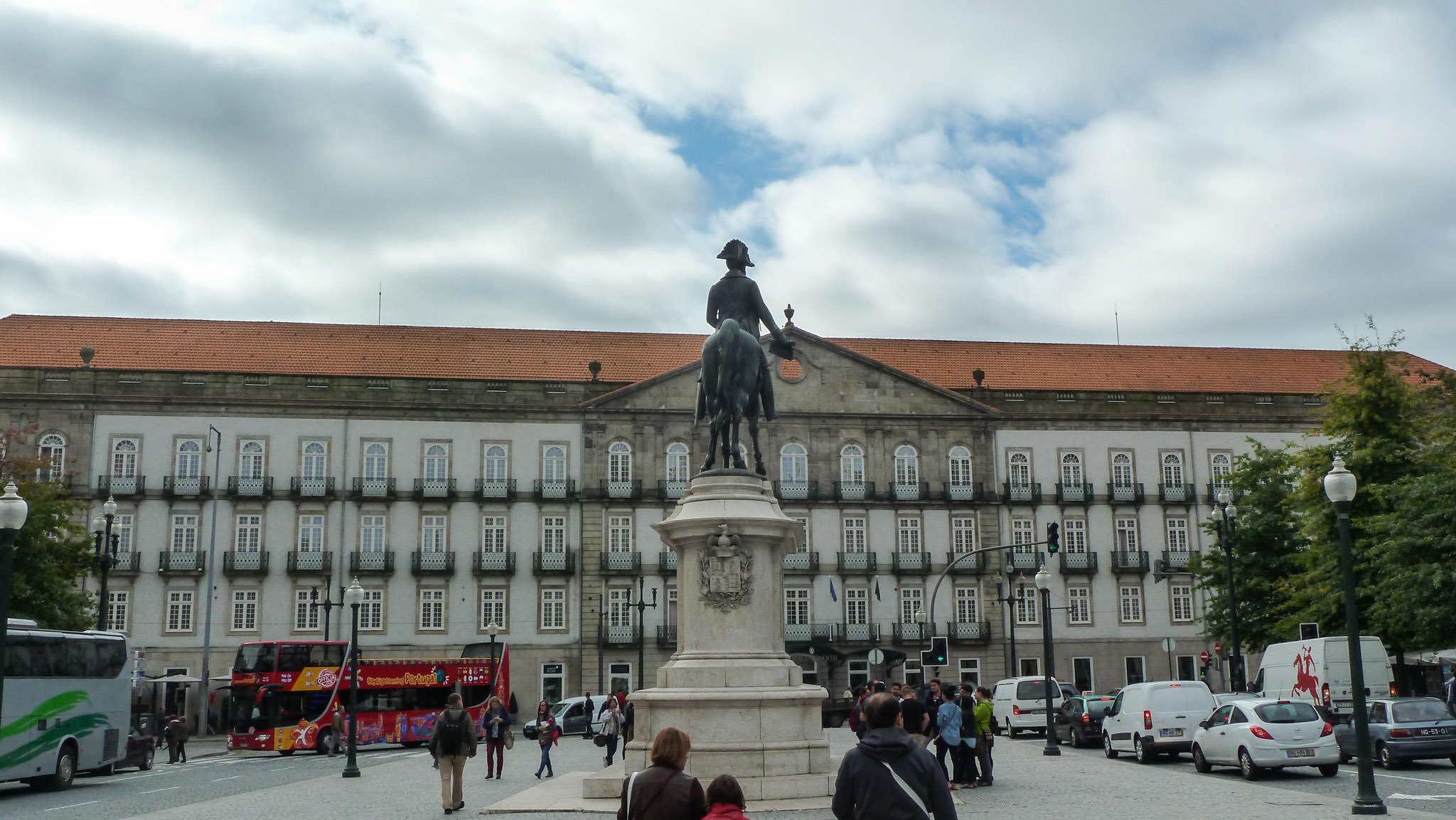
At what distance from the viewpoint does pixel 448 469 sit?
59469mm

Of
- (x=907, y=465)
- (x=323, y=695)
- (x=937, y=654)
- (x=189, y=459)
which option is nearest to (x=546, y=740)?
(x=937, y=654)

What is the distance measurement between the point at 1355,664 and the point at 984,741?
599cm

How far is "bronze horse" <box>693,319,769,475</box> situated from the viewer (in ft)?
61.9

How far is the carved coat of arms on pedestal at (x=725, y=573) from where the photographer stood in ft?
57.0

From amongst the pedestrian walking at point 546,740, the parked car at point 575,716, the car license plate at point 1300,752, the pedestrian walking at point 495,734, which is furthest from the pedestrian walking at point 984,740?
the parked car at point 575,716

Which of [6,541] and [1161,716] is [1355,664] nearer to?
[1161,716]

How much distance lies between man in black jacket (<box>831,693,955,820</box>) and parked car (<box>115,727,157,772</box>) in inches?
1147

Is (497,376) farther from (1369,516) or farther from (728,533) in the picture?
(728,533)

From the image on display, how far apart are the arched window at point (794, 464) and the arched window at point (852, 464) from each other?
1.52 meters

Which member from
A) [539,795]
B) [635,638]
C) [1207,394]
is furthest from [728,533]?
[1207,394]

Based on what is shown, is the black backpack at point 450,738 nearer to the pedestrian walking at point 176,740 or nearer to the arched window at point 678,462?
the pedestrian walking at point 176,740

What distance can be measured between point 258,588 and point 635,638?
15.5m

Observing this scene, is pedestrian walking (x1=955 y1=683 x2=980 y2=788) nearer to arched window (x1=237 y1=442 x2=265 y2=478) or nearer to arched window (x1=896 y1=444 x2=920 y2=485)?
arched window (x1=896 y1=444 x2=920 y2=485)

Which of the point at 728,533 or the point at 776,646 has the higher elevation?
the point at 728,533
